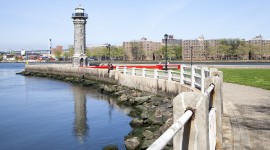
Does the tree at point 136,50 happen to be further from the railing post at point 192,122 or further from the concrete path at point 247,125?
the railing post at point 192,122

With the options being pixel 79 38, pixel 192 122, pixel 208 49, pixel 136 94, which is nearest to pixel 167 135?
pixel 192 122

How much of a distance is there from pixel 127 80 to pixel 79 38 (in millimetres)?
30569

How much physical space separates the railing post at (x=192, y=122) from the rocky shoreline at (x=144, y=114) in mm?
6716

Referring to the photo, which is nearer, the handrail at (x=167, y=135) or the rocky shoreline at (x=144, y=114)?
the handrail at (x=167, y=135)

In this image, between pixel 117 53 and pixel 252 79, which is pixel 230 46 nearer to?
pixel 117 53

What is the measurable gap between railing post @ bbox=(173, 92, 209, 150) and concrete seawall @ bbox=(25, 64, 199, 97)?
11697 millimetres

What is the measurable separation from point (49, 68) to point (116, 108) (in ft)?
150

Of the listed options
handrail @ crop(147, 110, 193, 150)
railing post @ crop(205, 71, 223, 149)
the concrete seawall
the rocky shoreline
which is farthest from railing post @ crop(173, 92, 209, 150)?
the concrete seawall

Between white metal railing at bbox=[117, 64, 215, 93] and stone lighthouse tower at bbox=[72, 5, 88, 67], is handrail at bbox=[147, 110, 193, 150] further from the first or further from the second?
stone lighthouse tower at bbox=[72, 5, 88, 67]

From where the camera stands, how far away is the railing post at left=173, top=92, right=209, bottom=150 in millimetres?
3266

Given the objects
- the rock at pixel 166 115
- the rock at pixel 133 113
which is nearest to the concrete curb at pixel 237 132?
the rock at pixel 166 115

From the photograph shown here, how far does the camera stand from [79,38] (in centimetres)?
5931

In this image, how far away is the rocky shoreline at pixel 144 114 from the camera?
12287 mm

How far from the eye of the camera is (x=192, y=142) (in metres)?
3.47
